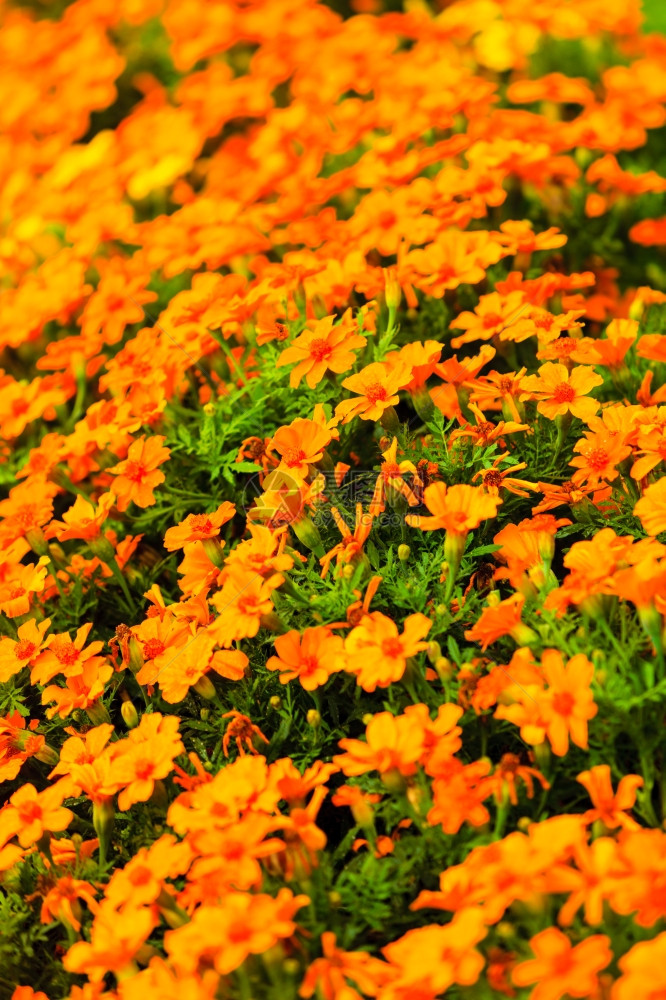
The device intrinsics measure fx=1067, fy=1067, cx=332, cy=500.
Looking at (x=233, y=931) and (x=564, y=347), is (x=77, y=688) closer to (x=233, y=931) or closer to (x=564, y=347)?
(x=233, y=931)

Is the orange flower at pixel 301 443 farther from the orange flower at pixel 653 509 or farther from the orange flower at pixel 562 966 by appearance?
the orange flower at pixel 562 966

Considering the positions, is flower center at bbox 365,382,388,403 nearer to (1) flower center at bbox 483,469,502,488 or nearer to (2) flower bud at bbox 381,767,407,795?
(1) flower center at bbox 483,469,502,488

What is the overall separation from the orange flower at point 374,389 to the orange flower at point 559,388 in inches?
9.7

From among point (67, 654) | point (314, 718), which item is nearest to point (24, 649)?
point (67, 654)

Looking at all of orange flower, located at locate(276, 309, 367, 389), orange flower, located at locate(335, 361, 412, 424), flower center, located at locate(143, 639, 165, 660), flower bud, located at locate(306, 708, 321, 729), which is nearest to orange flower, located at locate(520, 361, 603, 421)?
orange flower, located at locate(335, 361, 412, 424)

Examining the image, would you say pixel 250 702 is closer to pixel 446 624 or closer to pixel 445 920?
pixel 446 624

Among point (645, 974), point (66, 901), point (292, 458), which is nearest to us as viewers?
point (645, 974)

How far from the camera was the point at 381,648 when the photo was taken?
1.77 meters

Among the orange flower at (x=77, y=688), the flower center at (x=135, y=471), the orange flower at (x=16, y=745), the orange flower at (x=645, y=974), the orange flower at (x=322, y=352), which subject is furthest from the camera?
the flower center at (x=135, y=471)

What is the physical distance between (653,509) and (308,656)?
2.12 feet

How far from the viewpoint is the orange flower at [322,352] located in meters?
2.20

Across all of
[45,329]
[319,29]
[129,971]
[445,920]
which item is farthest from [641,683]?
[319,29]

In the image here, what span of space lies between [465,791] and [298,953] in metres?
0.35

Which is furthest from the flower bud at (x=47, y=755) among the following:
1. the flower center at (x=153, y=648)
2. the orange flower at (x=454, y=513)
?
the orange flower at (x=454, y=513)
